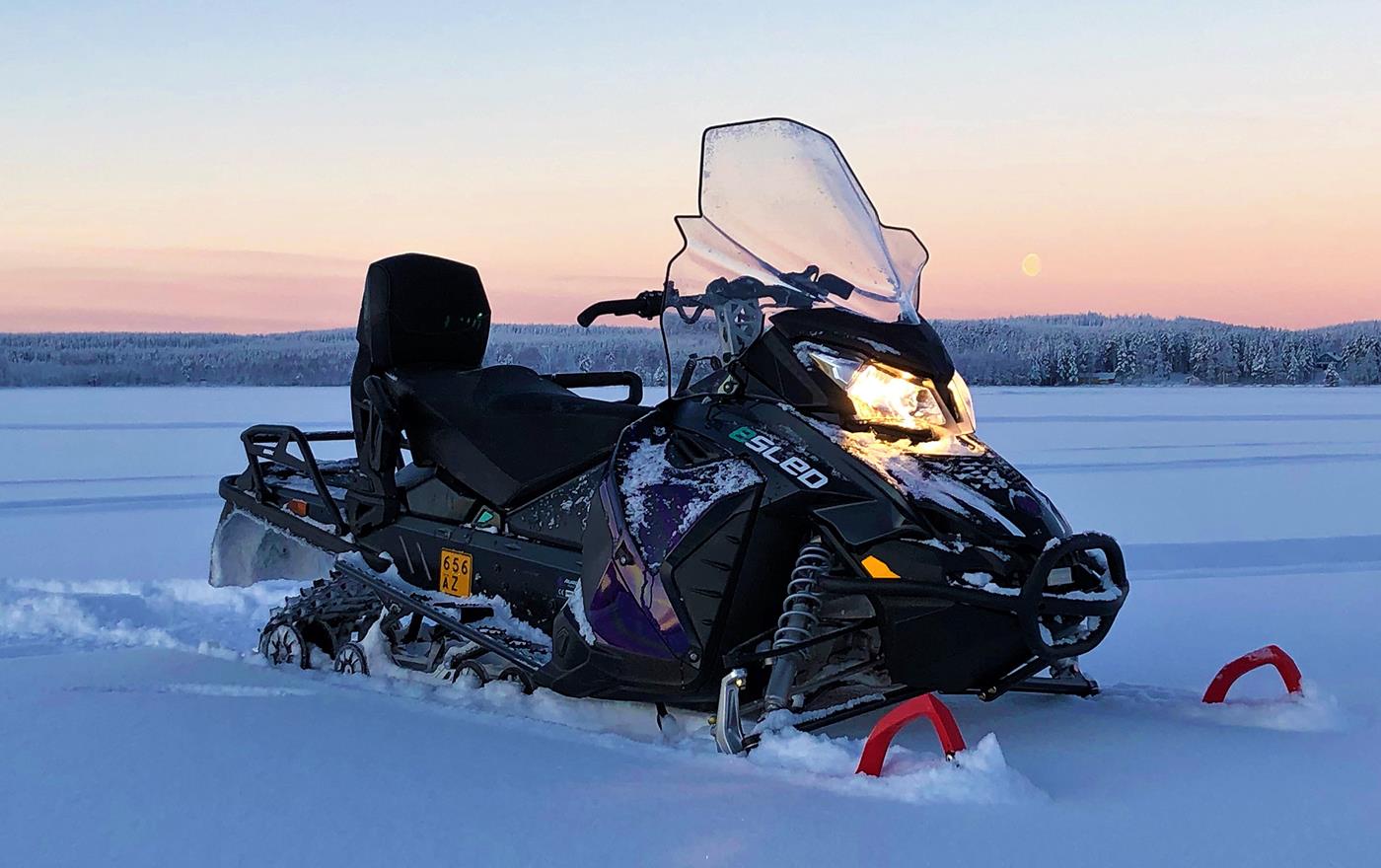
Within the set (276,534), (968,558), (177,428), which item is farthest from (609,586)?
(177,428)

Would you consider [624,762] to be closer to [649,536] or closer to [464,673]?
[649,536]

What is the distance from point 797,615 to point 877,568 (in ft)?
0.76

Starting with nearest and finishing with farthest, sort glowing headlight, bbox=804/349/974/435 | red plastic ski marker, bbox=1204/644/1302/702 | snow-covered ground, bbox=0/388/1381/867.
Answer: snow-covered ground, bbox=0/388/1381/867 → glowing headlight, bbox=804/349/974/435 → red plastic ski marker, bbox=1204/644/1302/702

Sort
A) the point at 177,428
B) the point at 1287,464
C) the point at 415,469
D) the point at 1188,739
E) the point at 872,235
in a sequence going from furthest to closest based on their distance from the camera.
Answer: the point at 177,428
the point at 1287,464
the point at 415,469
the point at 872,235
the point at 1188,739

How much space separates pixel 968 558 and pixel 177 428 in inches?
720

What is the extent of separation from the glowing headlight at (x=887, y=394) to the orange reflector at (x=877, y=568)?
38 cm

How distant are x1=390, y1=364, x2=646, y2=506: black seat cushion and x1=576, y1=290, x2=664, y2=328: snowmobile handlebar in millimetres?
279

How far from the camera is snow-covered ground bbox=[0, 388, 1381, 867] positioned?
2402 millimetres

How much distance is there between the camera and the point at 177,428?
18984mm

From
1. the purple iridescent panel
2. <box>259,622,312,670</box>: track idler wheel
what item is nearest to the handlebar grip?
the purple iridescent panel

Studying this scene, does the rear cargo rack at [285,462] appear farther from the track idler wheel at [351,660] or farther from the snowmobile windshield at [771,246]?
the snowmobile windshield at [771,246]

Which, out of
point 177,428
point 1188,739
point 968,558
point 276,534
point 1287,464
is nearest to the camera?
point 968,558

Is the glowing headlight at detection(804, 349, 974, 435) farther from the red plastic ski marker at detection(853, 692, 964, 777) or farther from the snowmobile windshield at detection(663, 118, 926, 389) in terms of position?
the red plastic ski marker at detection(853, 692, 964, 777)

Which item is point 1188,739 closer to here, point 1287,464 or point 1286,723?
point 1286,723
